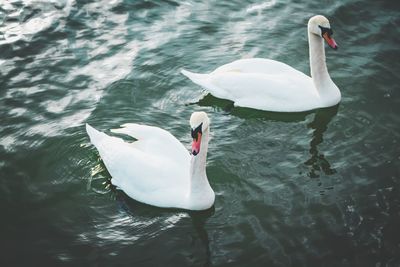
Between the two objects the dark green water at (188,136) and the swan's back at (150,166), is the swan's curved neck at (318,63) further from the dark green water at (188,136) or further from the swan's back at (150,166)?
the swan's back at (150,166)

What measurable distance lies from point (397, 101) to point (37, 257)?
22.2 feet

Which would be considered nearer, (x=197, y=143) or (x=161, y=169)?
(x=197, y=143)

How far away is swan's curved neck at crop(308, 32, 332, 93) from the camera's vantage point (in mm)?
11289

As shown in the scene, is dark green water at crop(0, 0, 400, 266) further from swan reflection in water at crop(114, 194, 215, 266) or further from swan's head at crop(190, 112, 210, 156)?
swan's head at crop(190, 112, 210, 156)

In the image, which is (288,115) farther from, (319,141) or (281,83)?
(319,141)

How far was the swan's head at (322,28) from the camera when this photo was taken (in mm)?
11086

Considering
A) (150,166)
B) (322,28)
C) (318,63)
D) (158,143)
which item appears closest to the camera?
(150,166)

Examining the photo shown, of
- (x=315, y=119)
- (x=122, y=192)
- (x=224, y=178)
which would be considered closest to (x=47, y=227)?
(x=122, y=192)

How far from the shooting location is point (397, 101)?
37.9 feet

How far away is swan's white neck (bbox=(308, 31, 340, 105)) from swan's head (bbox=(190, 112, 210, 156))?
3592 millimetres

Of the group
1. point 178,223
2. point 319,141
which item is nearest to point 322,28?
point 319,141

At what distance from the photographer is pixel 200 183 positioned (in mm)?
8859

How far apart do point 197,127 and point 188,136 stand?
7.59ft

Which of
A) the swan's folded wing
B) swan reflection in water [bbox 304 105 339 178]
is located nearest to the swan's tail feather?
the swan's folded wing
